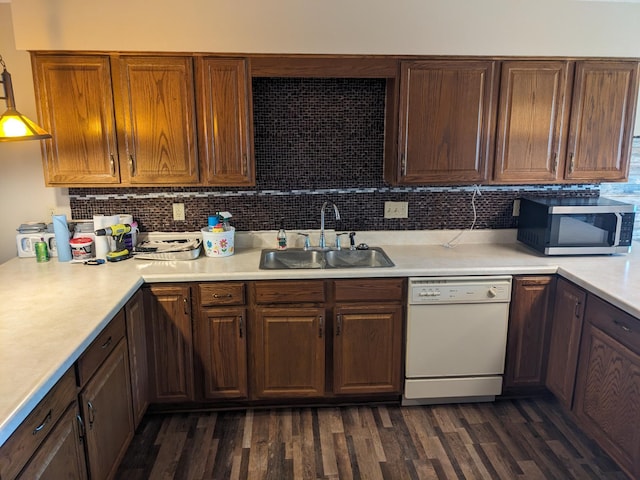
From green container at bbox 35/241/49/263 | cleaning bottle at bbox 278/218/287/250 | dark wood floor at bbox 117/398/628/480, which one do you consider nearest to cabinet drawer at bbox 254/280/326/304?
cleaning bottle at bbox 278/218/287/250

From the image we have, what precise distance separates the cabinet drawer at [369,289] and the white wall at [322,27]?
49.6 inches

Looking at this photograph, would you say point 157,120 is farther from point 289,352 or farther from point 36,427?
point 36,427

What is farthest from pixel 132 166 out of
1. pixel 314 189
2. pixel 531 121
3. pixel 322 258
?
pixel 531 121

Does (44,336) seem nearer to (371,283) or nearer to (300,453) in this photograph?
(300,453)

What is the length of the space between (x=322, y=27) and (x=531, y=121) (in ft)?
4.33

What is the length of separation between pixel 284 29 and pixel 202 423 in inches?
87.8

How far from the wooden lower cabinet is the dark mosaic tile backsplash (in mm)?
1067

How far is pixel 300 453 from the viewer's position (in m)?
2.57

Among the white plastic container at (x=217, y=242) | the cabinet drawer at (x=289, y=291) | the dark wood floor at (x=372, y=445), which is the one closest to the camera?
the dark wood floor at (x=372, y=445)

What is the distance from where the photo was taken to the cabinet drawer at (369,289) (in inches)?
108

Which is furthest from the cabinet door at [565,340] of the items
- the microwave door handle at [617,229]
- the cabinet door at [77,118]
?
the cabinet door at [77,118]

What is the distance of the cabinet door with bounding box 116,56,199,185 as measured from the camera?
8.82 ft

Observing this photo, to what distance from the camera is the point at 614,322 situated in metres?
2.31

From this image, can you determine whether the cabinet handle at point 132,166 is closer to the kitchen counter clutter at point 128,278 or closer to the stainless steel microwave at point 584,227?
the kitchen counter clutter at point 128,278
